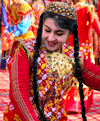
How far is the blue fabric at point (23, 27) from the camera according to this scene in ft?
12.6

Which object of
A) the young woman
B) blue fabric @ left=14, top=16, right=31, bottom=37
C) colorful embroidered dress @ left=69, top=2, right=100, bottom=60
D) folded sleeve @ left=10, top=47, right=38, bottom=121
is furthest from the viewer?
blue fabric @ left=14, top=16, right=31, bottom=37

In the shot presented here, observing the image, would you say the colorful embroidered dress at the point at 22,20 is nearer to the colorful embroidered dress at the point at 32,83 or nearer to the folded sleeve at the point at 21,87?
the colorful embroidered dress at the point at 32,83

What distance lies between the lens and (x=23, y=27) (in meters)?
3.87

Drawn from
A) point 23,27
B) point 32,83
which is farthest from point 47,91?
point 23,27

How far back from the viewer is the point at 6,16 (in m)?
7.09

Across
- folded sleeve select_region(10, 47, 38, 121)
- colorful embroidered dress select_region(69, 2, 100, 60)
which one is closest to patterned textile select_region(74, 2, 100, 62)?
colorful embroidered dress select_region(69, 2, 100, 60)

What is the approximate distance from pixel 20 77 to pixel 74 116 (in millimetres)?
2350

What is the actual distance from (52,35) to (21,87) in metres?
0.29

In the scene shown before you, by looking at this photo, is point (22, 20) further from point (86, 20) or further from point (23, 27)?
point (86, 20)

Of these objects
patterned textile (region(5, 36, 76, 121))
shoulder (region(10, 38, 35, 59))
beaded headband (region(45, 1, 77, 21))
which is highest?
beaded headband (region(45, 1, 77, 21))

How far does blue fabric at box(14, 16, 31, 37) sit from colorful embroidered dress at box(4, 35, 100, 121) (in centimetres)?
253

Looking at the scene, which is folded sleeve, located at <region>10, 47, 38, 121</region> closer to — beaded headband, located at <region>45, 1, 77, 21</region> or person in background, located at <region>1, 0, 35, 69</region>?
beaded headband, located at <region>45, 1, 77, 21</region>

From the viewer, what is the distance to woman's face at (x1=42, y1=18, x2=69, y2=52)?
1.29 meters

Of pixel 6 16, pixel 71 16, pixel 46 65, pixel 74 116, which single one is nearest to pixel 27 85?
pixel 46 65
